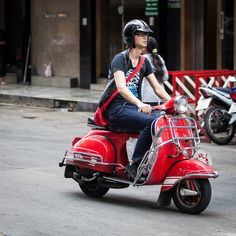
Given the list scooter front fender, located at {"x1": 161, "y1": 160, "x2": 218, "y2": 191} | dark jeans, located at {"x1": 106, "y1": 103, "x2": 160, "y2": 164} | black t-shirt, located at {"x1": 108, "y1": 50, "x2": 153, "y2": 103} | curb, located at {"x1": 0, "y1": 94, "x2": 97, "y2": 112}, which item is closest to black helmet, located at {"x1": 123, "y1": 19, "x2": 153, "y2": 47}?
black t-shirt, located at {"x1": 108, "y1": 50, "x2": 153, "y2": 103}

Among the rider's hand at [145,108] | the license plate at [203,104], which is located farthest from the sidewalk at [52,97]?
the rider's hand at [145,108]

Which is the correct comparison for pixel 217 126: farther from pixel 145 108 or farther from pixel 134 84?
pixel 145 108

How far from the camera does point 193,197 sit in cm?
762

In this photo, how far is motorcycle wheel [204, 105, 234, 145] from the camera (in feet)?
42.0

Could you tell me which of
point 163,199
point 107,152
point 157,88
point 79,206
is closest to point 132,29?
point 157,88

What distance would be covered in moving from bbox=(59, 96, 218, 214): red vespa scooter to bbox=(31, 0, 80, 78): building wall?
44.9 ft

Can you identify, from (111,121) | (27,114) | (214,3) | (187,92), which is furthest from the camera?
(214,3)

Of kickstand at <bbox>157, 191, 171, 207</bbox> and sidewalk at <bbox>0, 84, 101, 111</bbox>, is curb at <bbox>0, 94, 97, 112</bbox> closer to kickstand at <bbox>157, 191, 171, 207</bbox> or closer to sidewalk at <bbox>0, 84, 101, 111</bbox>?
sidewalk at <bbox>0, 84, 101, 111</bbox>

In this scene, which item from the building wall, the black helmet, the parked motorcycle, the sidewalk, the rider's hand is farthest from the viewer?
the building wall

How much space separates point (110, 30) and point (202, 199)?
1398 centimetres

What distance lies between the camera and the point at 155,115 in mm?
7898

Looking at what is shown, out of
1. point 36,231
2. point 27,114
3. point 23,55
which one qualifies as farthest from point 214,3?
point 36,231

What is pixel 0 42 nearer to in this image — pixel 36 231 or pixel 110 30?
pixel 110 30

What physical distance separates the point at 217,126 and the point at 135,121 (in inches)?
203
